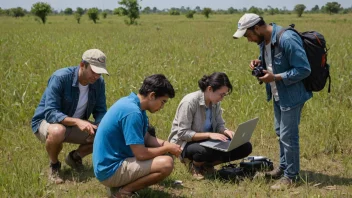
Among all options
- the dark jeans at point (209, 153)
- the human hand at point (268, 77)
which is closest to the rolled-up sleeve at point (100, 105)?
the dark jeans at point (209, 153)

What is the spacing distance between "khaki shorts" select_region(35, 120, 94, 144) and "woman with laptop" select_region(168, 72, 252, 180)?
2.95 feet

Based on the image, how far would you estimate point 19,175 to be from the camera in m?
3.75

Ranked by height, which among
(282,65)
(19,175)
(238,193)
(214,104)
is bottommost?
(238,193)

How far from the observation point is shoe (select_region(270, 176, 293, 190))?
3.90 meters

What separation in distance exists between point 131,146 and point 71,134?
115 centimetres

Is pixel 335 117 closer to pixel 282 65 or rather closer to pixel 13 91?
pixel 282 65

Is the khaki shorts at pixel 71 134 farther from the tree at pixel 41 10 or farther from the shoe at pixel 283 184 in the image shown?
the tree at pixel 41 10

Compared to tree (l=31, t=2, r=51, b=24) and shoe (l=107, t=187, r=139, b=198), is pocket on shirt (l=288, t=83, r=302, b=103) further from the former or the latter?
tree (l=31, t=2, r=51, b=24)

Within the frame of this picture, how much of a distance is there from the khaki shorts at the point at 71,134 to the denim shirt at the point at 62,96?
62 mm

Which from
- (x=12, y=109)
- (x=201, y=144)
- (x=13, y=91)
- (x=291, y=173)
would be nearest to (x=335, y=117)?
(x=291, y=173)

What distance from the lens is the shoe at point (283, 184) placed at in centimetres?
390

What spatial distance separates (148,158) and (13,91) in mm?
4260

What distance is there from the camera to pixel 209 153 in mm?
4219

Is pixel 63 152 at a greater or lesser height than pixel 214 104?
lesser
